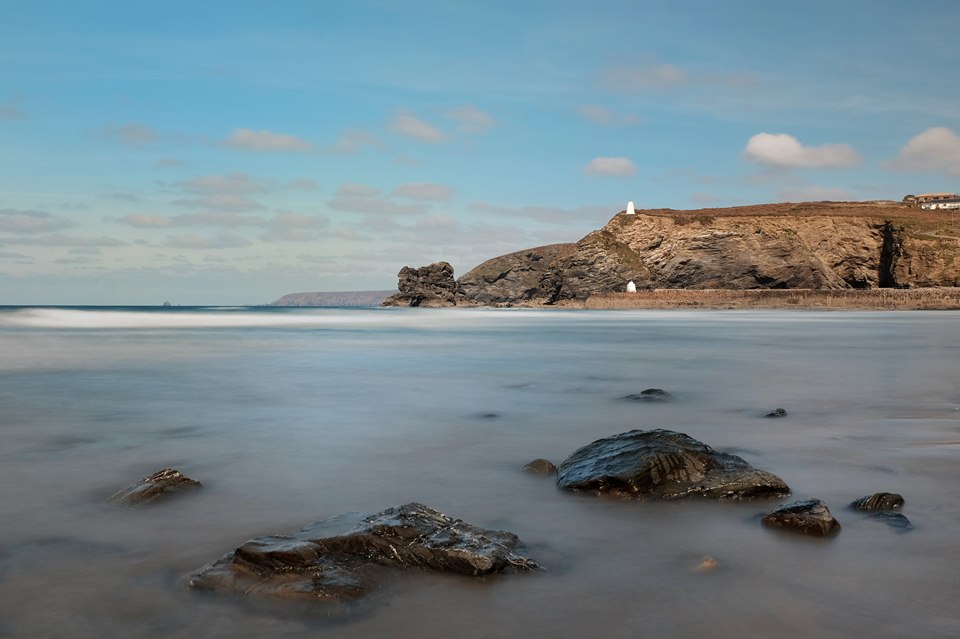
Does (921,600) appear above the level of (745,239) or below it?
below

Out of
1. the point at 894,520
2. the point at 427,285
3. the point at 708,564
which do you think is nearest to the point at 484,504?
the point at 708,564

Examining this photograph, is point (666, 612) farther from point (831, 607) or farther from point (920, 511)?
point (920, 511)

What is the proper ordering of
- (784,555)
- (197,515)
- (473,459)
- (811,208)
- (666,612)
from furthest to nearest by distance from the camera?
1. (811,208)
2. (473,459)
3. (197,515)
4. (784,555)
5. (666,612)

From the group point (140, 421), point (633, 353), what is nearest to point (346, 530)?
point (140, 421)

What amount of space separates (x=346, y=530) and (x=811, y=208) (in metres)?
111

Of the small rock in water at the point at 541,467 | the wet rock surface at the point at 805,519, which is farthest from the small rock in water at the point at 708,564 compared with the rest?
the small rock in water at the point at 541,467

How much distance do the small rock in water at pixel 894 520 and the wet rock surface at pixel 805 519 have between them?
328 mm

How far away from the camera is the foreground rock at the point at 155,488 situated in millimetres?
4586

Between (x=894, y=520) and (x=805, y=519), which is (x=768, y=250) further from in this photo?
(x=805, y=519)

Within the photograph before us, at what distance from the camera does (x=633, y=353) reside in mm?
18688

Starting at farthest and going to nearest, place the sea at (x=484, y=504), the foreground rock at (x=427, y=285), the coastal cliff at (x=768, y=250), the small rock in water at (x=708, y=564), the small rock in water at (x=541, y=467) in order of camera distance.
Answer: the foreground rock at (x=427, y=285)
the coastal cliff at (x=768, y=250)
the small rock in water at (x=541, y=467)
the small rock in water at (x=708, y=564)
the sea at (x=484, y=504)

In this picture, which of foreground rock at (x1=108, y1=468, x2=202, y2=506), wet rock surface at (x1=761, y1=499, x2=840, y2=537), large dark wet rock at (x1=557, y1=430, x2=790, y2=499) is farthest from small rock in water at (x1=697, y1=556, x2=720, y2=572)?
foreground rock at (x1=108, y1=468, x2=202, y2=506)

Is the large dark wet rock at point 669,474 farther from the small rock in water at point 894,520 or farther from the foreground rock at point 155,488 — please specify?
the foreground rock at point 155,488

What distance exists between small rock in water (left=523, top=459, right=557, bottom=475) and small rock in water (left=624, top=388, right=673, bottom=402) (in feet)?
14.4
